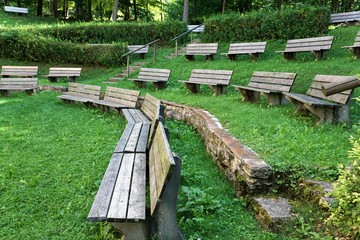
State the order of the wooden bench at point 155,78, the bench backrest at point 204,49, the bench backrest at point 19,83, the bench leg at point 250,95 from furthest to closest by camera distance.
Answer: the bench backrest at point 204,49 → the bench backrest at point 19,83 → the wooden bench at point 155,78 → the bench leg at point 250,95

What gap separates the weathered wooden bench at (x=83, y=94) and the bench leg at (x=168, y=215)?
6.66 meters

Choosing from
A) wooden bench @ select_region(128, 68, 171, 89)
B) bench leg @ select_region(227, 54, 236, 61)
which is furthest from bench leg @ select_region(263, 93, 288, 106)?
bench leg @ select_region(227, 54, 236, 61)

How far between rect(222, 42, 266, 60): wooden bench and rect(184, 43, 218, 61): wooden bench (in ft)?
2.43

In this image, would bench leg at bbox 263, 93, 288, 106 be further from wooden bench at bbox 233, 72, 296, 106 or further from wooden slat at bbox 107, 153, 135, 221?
wooden slat at bbox 107, 153, 135, 221

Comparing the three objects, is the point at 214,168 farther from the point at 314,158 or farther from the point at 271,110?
the point at 271,110

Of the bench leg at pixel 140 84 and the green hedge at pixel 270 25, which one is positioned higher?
the green hedge at pixel 270 25

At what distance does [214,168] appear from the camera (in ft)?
16.8

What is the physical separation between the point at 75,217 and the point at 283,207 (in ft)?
6.87

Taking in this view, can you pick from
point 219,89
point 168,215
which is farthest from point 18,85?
point 168,215

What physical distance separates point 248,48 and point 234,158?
9.05m

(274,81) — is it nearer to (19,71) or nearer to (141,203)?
(141,203)

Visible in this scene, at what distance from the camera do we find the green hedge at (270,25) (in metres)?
13.1

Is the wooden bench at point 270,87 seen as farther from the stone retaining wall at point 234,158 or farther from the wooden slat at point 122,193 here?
the wooden slat at point 122,193

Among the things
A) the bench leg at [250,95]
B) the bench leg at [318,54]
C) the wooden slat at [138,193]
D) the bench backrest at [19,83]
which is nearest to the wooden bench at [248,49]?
the bench leg at [318,54]
